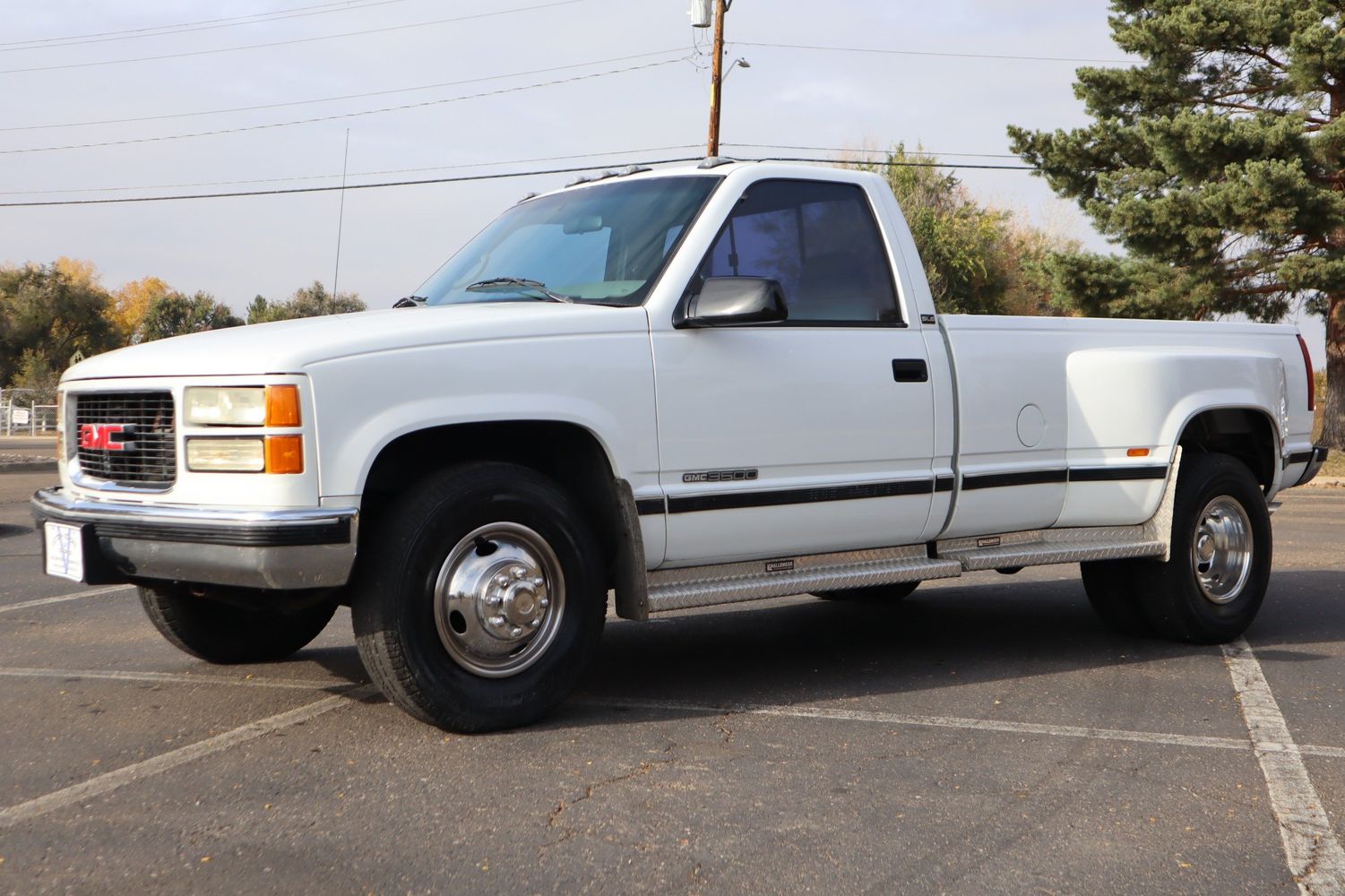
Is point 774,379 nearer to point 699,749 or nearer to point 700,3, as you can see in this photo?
point 699,749

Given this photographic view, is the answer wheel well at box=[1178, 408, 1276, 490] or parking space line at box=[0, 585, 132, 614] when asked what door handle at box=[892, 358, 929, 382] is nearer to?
wheel well at box=[1178, 408, 1276, 490]

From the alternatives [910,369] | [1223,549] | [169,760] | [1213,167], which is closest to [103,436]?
[169,760]

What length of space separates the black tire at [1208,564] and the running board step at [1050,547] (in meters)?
0.18

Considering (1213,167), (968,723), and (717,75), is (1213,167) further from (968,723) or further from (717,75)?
(968,723)

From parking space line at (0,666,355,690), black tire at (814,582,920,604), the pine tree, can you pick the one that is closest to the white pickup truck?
parking space line at (0,666,355,690)

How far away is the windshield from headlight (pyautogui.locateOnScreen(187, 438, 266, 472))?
140cm

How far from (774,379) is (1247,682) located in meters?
2.40

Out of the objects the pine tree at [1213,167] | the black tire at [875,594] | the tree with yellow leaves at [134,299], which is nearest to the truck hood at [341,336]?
the black tire at [875,594]

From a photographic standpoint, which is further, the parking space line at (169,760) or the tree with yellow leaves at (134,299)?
the tree with yellow leaves at (134,299)

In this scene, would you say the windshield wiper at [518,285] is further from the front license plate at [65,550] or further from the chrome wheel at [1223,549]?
the chrome wheel at [1223,549]

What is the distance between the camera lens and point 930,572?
5.79m

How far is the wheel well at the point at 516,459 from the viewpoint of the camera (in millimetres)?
4863

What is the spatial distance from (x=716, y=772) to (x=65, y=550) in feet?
7.81

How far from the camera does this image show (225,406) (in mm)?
4477
